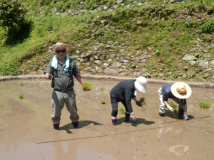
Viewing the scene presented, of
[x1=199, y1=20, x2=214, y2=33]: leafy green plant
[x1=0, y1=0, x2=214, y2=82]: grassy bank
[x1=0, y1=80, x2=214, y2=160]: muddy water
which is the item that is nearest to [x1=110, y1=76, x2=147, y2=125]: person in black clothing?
[x1=0, y1=80, x2=214, y2=160]: muddy water

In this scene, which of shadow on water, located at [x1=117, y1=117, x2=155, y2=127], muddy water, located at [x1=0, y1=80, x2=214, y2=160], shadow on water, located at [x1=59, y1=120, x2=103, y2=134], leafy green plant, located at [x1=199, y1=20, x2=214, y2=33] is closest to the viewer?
muddy water, located at [x1=0, y1=80, x2=214, y2=160]

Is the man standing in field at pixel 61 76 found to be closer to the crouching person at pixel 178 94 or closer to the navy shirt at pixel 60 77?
the navy shirt at pixel 60 77

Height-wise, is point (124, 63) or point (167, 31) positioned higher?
point (167, 31)

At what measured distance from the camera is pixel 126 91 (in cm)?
Answer: 484

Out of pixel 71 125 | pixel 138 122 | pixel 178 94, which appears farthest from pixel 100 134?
pixel 178 94

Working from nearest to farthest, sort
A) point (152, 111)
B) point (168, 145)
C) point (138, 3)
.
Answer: point (168, 145), point (152, 111), point (138, 3)

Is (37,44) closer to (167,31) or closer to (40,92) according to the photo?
(40,92)

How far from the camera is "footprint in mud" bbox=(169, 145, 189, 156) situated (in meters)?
4.00

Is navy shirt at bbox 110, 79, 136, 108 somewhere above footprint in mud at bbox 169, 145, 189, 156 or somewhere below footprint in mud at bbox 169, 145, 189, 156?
above

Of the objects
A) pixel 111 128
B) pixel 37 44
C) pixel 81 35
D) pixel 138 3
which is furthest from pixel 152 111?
pixel 138 3

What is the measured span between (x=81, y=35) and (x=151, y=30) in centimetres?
347

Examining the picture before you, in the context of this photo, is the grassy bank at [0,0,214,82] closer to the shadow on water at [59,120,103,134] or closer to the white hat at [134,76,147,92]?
the shadow on water at [59,120,103,134]

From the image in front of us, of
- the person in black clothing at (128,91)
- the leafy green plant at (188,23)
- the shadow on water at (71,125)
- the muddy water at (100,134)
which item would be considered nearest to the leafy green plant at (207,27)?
the leafy green plant at (188,23)

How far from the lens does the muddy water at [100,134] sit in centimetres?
393
